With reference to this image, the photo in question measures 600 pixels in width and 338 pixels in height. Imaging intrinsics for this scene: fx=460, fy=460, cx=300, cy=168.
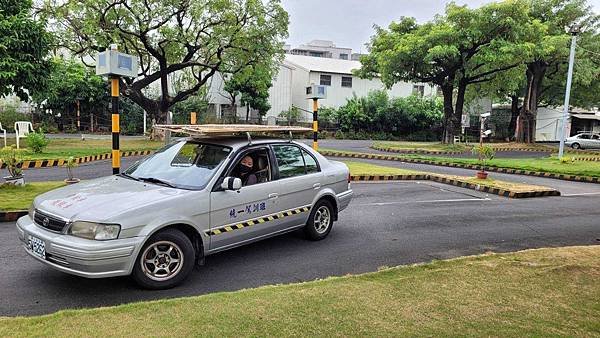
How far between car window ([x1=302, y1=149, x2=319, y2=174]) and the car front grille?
3.15 m

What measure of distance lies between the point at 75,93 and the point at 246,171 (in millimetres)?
26127

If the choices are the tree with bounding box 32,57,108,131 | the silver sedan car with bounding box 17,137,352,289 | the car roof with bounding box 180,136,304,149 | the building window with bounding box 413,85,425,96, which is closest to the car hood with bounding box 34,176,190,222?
the silver sedan car with bounding box 17,137,352,289

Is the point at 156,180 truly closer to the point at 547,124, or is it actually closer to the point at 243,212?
the point at 243,212

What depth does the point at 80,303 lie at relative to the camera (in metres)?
4.14

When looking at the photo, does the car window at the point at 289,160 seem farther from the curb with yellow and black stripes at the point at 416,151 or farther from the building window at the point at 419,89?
the building window at the point at 419,89

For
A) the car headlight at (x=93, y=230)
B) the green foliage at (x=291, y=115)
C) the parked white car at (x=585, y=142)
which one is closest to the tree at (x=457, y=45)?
the green foliage at (x=291, y=115)

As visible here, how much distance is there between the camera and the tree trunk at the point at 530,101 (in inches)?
1247

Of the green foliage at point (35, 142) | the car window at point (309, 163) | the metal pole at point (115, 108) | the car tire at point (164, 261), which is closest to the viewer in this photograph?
the car tire at point (164, 261)

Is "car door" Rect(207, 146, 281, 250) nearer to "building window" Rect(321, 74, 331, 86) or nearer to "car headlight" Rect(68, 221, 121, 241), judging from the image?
"car headlight" Rect(68, 221, 121, 241)

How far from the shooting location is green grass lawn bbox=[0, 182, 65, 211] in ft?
24.2

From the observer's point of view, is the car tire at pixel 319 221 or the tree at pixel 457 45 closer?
the car tire at pixel 319 221

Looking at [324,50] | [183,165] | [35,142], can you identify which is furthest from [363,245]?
[324,50]

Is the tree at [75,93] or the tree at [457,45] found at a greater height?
the tree at [457,45]

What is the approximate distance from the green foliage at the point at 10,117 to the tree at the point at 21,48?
1014 centimetres
